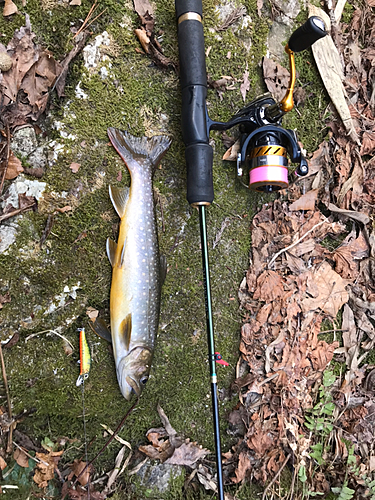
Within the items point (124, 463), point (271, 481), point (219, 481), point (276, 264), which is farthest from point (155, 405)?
point (276, 264)

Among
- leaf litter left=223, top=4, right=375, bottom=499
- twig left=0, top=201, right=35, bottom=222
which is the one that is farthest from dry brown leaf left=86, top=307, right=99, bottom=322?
leaf litter left=223, top=4, right=375, bottom=499

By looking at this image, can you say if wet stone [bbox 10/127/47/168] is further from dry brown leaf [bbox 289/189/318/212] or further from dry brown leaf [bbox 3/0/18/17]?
dry brown leaf [bbox 289/189/318/212]

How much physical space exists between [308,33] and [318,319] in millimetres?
2061

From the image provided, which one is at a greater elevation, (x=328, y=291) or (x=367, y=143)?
(x=367, y=143)

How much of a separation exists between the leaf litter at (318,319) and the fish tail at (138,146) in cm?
93

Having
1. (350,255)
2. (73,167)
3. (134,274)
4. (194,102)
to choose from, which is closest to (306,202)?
(350,255)

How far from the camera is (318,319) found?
3.04 metres

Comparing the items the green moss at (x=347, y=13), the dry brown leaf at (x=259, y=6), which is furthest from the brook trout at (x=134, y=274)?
the green moss at (x=347, y=13)

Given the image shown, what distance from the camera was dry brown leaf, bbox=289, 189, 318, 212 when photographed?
9.82ft

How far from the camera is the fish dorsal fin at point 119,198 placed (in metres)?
2.49

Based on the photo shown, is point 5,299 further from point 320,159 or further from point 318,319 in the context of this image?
point 320,159

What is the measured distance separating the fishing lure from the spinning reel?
118 cm

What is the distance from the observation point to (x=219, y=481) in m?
2.19

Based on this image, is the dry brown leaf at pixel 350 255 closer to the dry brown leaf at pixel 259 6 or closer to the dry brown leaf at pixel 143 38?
the dry brown leaf at pixel 259 6
